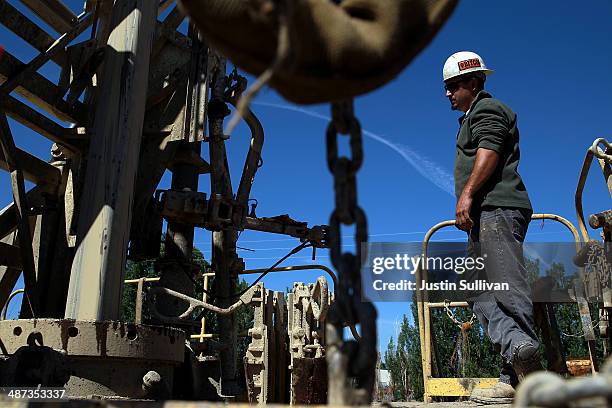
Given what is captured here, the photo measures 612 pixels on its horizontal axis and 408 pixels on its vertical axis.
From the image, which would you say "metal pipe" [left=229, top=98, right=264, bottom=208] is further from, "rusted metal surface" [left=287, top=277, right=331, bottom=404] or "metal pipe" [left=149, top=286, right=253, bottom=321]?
"rusted metal surface" [left=287, top=277, right=331, bottom=404]

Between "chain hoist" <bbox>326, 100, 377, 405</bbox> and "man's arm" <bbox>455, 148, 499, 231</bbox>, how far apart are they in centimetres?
235

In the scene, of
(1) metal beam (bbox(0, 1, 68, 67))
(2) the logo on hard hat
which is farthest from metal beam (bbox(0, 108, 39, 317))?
(2) the logo on hard hat

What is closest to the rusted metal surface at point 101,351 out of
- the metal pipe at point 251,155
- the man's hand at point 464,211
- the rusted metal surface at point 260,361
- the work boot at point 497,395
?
the work boot at point 497,395

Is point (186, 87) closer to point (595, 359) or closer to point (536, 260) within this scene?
point (536, 260)

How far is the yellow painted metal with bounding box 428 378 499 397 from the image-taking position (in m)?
4.67

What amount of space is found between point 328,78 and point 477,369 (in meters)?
30.1

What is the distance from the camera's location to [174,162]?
5.86m

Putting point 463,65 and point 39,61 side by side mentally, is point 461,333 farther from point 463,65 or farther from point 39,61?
point 39,61

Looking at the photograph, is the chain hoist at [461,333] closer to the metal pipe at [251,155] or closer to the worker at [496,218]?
the worker at [496,218]

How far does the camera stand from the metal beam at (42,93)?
4535 mm

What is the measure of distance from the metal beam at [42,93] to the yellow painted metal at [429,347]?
3.10 m

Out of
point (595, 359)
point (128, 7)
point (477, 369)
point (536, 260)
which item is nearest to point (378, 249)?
point (536, 260)

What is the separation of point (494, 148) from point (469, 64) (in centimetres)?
72

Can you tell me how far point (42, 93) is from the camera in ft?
15.9
